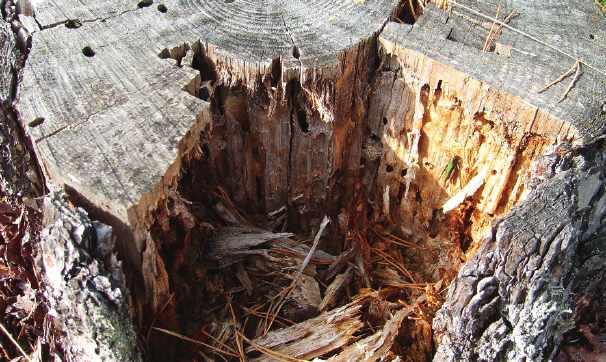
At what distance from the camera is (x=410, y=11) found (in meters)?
2.65

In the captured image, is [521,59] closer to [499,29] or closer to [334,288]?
[499,29]

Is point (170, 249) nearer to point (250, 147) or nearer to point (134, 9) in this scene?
point (250, 147)

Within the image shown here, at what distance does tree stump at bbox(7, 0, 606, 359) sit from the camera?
176 cm

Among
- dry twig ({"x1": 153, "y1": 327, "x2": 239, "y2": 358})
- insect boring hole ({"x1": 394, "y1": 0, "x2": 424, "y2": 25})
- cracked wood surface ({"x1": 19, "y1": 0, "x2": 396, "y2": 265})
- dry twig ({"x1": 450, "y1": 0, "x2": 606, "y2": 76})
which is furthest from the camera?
insect boring hole ({"x1": 394, "y1": 0, "x2": 424, "y2": 25})

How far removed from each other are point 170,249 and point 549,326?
1.52m

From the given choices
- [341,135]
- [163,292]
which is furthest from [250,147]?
[163,292]

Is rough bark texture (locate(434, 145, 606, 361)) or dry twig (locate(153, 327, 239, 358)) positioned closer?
rough bark texture (locate(434, 145, 606, 361))

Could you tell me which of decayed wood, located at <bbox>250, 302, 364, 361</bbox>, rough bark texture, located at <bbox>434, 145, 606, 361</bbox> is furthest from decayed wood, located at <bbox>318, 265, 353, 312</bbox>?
rough bark texture, located at <bbox>434, 145, 606, 361</bbox>

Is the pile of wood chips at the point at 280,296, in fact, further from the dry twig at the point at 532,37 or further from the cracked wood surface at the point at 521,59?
the dry twig at the point at 532,37

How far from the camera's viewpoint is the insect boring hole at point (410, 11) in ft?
8.53

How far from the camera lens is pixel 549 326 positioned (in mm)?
1744

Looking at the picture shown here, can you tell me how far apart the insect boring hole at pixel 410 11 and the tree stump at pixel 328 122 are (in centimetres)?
2

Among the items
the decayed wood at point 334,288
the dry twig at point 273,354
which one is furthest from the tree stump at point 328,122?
the dry twig at point 273,354

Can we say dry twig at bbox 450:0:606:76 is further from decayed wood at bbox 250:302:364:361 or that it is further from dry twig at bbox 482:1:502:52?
decayed wood at bbox 250:302:364:361
